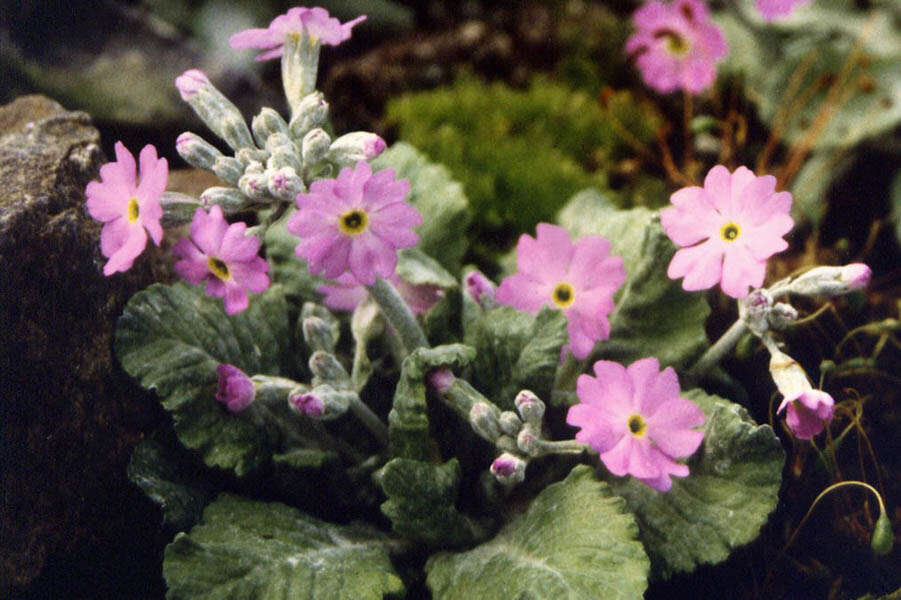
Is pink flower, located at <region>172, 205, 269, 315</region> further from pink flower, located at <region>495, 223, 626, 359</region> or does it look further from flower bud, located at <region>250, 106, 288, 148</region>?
pink flower, located at <region>495, 223, 626, 359</region>

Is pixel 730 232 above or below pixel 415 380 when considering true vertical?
above

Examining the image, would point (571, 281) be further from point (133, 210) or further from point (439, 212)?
point (133, 210)

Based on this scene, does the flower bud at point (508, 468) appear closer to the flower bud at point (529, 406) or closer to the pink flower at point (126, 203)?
the flower bud at point (529, 406)

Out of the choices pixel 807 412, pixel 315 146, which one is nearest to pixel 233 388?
pixel 315 146

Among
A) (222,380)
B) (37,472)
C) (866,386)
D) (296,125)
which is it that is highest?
(296,125)

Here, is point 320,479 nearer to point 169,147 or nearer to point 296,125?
point 296,125

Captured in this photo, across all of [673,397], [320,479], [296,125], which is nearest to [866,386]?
[673,397]

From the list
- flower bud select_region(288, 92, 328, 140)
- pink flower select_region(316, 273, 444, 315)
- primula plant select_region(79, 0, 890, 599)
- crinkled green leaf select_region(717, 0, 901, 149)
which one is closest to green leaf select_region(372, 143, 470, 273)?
primula plant select_region(79, 0, 890, 599)
